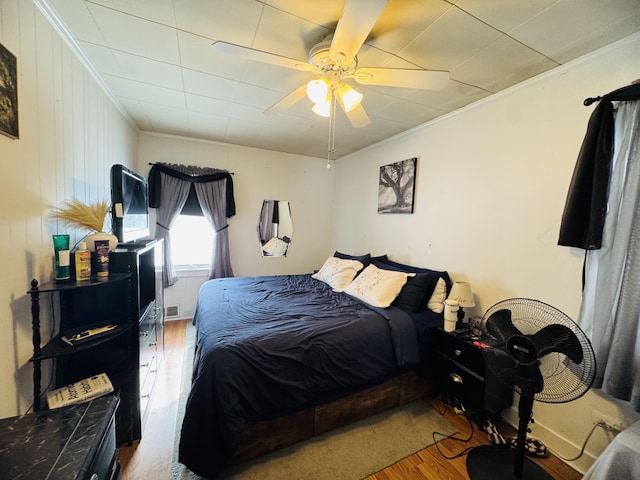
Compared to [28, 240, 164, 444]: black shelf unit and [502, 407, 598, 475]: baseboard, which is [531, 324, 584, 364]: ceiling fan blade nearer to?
[502, 407, 598, 475]: baseboard

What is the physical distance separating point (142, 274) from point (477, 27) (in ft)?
9.29

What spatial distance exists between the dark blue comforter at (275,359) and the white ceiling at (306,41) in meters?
1.80

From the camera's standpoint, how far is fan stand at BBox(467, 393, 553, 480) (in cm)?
138

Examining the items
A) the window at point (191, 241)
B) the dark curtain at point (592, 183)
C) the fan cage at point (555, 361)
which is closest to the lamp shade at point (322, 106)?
the dark curtain at point (592, 183)

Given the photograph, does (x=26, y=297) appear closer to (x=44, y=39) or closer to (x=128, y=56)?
(x=44, y=39)

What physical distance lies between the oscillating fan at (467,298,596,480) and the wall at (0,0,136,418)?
237 cm

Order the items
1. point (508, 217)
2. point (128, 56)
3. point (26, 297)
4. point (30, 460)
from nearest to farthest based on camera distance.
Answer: point (30, 460) < point (26, 297) < point (128, 56) < point (508, 217)

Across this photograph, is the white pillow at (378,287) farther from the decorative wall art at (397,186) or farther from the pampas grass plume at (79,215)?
the pampas grass plume at (79,215)

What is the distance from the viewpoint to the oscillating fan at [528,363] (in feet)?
4.03

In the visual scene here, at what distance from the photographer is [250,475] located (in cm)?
144

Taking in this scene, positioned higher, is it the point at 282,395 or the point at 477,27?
the point at 477,27

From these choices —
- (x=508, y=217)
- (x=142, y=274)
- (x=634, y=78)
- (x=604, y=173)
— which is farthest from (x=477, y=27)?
(x=142, y=274)

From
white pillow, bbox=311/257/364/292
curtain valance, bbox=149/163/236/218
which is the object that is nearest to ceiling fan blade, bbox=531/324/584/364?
white pillow, bbox=311/257/364/292

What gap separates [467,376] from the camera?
73.3 inches
